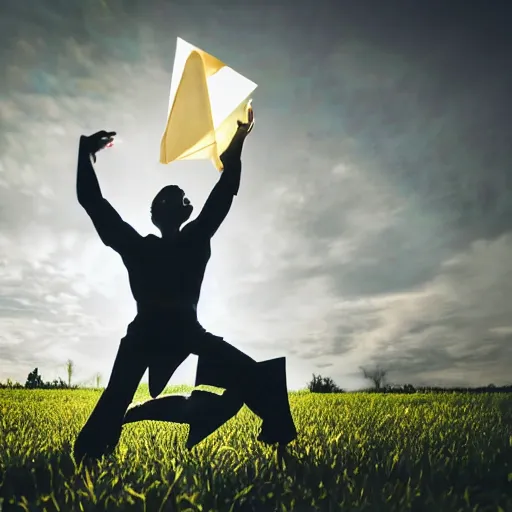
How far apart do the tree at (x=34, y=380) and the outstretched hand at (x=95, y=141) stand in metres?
11.1

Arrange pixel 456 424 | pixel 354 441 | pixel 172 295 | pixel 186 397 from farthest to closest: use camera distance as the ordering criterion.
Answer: pixel 456 424 < pixel 354 441 < pixel 186 397 < pixel 172 295

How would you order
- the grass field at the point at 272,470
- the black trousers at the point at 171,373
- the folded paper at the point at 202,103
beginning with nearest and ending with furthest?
the grass field at the point at 272,470 → the black trousers at the point at 171,373 → the folded paper at the point at 202,103

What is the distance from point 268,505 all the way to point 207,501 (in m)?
0.33

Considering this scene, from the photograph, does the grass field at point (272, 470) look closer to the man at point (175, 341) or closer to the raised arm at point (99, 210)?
the man at point (175, 341)

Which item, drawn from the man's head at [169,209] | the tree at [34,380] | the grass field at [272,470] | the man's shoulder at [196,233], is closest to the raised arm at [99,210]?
the man's head at [169,209]

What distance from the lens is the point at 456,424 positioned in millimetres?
6293

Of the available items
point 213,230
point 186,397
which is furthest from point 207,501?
point 213,230

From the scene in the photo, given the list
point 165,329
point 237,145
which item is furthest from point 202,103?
point 165,329

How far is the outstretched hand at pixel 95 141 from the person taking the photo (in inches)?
153

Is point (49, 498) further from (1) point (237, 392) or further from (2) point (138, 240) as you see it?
(2) point (138, 240)

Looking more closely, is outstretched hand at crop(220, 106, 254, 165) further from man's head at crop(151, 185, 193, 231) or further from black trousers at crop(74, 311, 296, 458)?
black trousers at crop(74, 311, 296, 458)

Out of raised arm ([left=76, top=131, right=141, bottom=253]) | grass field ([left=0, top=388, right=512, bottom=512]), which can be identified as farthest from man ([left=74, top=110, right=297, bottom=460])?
grass field ([left=0, top=388, right=512, bottom=512])

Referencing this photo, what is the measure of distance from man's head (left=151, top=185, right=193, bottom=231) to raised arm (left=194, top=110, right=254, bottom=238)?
22 centimetres

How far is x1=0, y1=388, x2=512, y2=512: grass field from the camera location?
2.84 m
